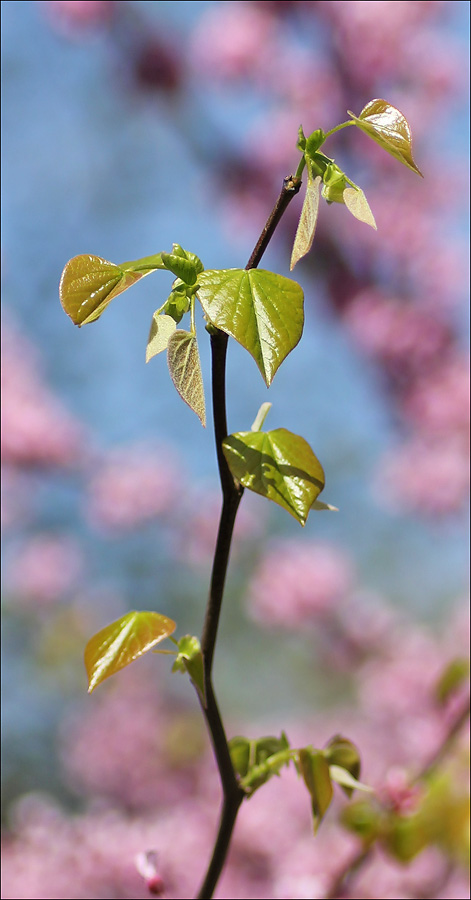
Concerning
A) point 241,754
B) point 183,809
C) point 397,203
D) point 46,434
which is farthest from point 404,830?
point 397,203

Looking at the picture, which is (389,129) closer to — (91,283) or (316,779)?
(91,283)

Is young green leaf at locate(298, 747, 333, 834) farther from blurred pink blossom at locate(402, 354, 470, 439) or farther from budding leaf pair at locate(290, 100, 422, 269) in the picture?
blurred pink blossom at locate(402, 354, 470, 439)

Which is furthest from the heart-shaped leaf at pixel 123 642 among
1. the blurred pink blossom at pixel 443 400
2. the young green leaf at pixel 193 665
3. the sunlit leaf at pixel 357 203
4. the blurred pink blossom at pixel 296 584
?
the blurred pink blossom at pixel 443 400

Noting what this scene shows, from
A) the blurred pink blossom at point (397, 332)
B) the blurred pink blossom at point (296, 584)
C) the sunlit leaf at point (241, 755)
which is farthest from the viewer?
the blurred pink blossom at point (397, 332)

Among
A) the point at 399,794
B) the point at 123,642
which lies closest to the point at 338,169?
the point at 123,642

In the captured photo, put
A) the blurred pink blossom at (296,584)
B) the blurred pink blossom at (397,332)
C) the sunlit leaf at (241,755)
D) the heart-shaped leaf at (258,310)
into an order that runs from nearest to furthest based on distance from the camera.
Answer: the heart-shaped leaf at (258,310), the sunlit leaf at (241,755), the blurred pink blossom at (296,584), the blurred pink blossom at (397,332)

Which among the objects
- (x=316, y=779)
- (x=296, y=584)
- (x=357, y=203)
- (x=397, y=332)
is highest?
(x=397, y=332)

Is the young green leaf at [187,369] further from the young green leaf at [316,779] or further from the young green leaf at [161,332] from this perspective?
the young green leaf at [316,779]
